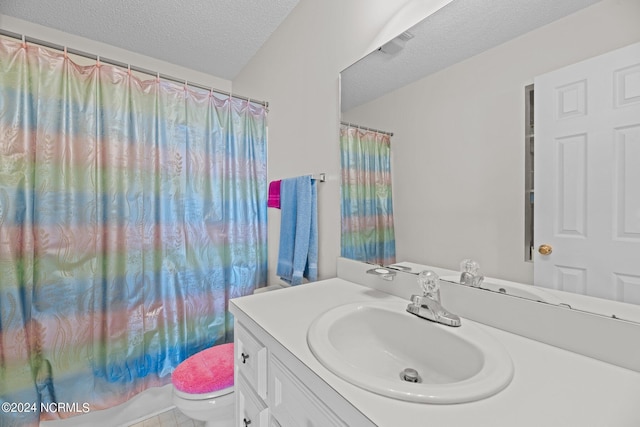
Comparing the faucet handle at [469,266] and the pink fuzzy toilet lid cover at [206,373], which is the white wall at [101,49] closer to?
the pink fuzzy toilet lid cover at [206,373]

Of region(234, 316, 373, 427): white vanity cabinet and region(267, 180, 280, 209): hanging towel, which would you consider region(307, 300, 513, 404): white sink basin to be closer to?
region(234, 316, 373, 427): white vanity cabinet

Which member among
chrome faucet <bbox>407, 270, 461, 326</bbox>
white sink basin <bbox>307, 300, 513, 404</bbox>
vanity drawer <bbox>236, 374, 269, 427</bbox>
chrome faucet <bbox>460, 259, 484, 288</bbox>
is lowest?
vanity drawer <bbox>236, 374, 269, 427</bbox>

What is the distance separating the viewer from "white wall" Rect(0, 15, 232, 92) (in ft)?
5.44

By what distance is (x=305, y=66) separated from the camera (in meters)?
1.50

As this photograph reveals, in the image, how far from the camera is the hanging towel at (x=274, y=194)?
1667mm

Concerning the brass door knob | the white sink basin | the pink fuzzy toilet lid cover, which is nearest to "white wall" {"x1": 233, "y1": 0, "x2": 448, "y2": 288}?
the white sink basin

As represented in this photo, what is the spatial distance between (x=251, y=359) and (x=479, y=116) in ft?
3.43

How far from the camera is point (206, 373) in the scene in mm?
1232

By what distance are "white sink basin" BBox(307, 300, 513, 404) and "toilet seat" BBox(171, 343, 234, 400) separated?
2.46ft

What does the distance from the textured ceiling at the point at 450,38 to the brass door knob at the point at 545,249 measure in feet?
1.90

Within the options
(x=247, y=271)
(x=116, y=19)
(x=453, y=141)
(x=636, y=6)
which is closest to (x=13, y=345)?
(x=247, y=271)

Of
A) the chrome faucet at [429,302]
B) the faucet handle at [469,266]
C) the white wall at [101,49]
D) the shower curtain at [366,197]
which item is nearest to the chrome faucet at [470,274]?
the faucet handle at [469,266]

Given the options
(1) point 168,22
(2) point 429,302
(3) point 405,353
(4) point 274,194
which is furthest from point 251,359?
(1) point 168,22

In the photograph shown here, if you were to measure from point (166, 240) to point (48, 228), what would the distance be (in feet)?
1.56
